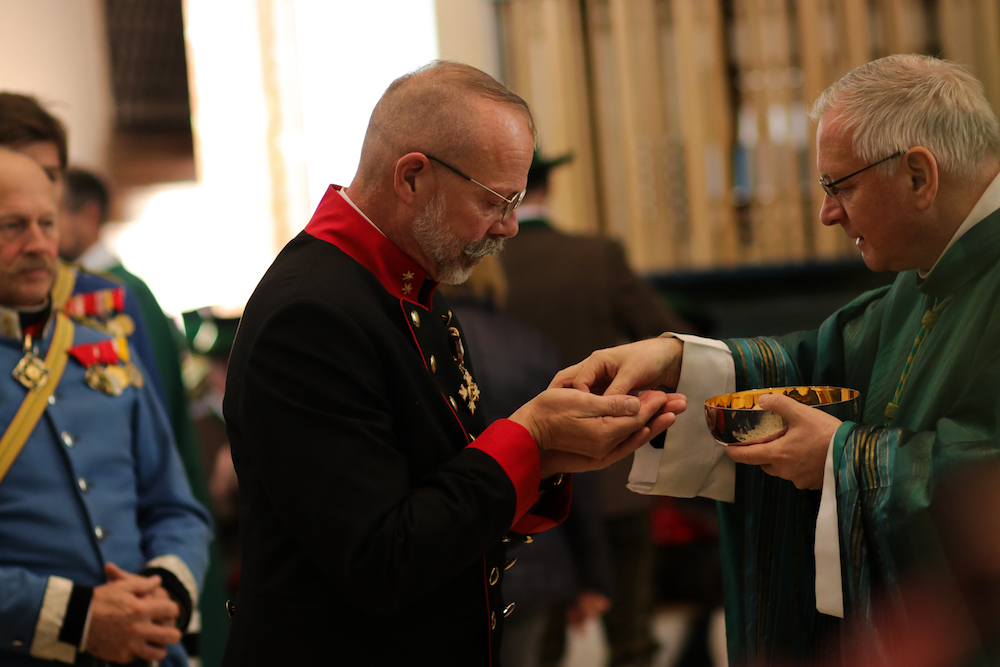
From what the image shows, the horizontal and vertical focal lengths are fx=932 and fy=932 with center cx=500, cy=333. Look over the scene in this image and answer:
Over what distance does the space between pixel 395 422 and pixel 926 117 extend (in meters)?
0.98

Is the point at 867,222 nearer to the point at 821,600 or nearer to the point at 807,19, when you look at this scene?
the point at 821,600

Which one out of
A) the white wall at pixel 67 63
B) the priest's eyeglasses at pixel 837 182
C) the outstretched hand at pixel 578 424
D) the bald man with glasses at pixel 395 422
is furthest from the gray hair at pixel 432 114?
the white wall at pixel 67 63

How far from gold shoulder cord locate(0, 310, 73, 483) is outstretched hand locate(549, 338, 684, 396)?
1.01 m

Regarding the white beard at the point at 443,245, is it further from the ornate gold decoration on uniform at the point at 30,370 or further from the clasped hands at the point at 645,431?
the ornate gold decoration on uniform at the point at 30,370

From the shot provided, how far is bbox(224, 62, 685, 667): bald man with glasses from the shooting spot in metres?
1.25

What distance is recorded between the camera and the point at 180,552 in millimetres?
2008

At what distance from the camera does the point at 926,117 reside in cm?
150

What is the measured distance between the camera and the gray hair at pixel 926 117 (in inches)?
59.1

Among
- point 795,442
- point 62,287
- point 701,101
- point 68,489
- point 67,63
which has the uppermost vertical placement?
point 67,63

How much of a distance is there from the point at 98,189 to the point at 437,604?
2.60m

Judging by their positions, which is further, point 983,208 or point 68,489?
point 68,489

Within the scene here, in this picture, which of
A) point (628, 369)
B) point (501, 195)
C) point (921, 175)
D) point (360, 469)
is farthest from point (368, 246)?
point (921, 175)

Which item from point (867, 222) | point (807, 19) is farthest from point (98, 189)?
point (807, 19)

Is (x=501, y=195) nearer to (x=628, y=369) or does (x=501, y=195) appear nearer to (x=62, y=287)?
(x=628, y=369)
